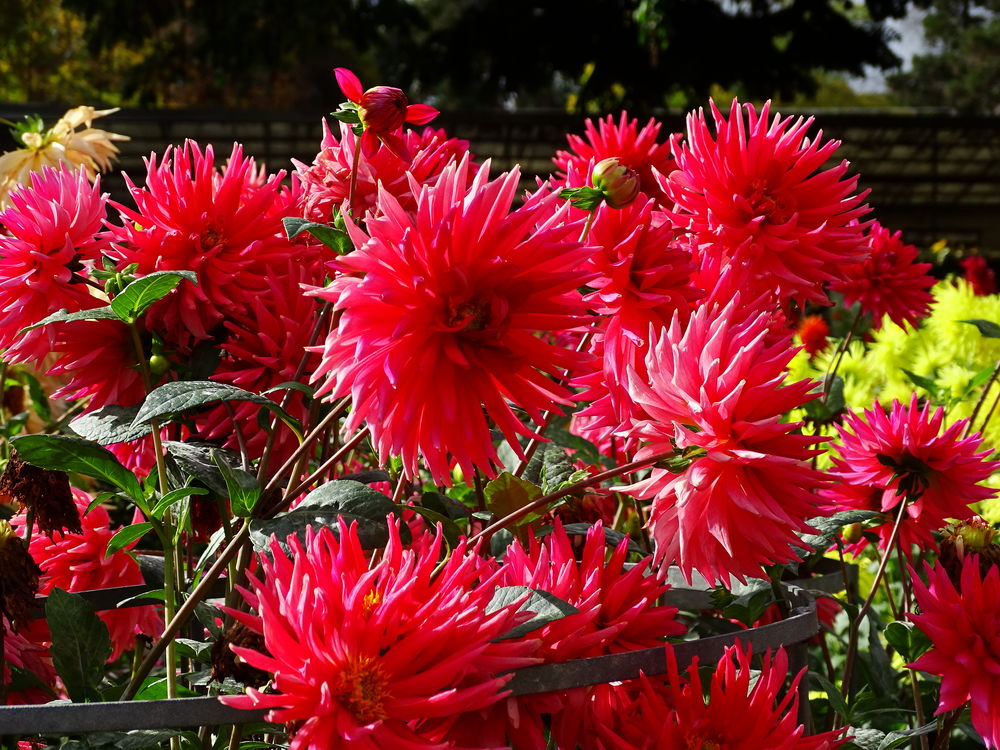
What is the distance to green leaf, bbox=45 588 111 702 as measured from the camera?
655 millimetres

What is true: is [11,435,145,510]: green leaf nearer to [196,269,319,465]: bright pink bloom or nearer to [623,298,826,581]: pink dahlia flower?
[196,269,319,465]: bright pink bloom

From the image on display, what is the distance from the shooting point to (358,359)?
500mm

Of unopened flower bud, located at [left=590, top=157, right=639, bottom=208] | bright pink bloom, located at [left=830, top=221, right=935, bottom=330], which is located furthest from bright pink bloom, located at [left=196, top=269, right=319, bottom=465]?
bright pink bloom, located at [left=830, top=221, right=935, bottom=330]

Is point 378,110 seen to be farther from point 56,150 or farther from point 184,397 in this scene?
point 56,150

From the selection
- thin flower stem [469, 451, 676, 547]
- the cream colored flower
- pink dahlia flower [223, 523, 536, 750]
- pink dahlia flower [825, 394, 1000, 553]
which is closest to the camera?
pink dahlia flower [223, 523, 536, 750]

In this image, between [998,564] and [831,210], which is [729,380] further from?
[998,564]

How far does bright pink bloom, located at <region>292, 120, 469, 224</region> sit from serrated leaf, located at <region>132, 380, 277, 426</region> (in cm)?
18

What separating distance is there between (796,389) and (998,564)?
42 centimetres

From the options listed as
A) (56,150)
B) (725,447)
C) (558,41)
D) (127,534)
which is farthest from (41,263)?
(558,41)

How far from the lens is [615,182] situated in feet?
2.28

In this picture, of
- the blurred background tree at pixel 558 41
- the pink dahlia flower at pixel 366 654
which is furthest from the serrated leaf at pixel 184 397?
the blurred background tree at pixel 558 41

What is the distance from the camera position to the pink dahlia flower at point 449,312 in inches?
19.7

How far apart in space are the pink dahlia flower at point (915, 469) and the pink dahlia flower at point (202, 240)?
501 mm

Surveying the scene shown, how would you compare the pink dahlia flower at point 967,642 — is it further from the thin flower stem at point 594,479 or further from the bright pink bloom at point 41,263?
the bright pink bloom at point 41,263
